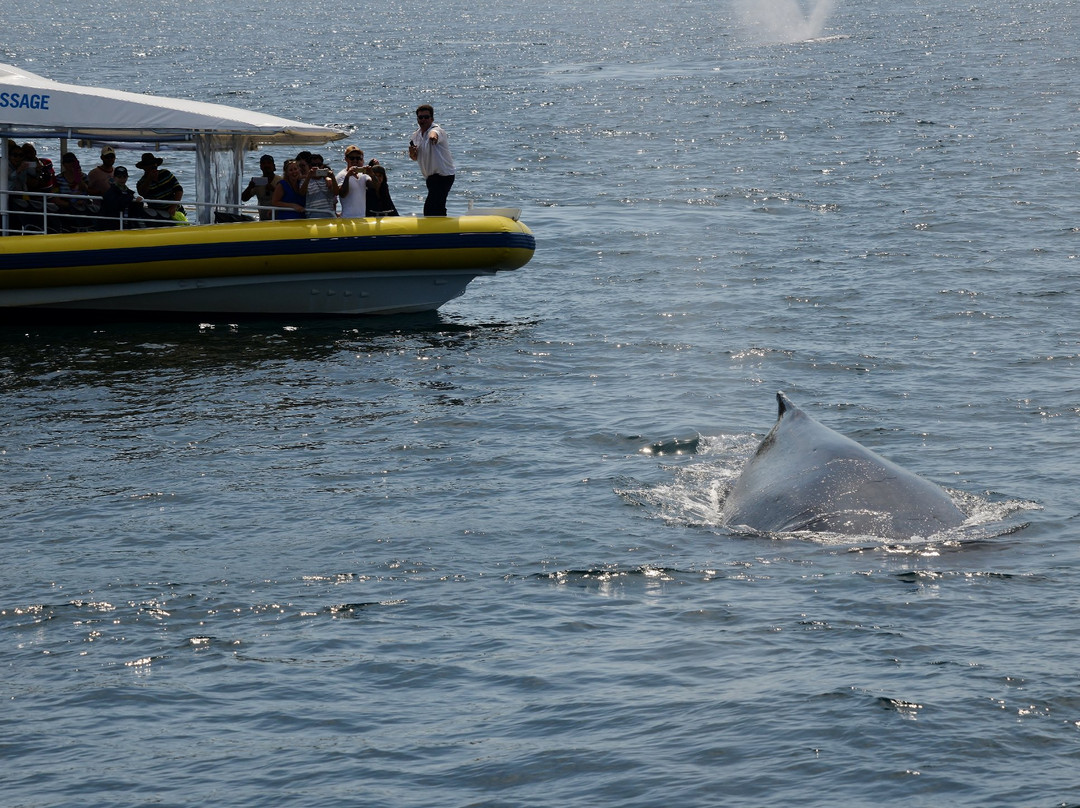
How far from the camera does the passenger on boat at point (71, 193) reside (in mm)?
19625

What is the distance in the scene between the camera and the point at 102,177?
19688mm

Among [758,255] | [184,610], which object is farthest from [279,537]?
[758,255]

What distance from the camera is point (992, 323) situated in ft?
64.9

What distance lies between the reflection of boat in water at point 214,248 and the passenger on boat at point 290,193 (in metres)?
0.47

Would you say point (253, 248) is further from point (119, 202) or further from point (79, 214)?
point (79, 214)

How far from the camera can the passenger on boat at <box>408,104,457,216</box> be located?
64.8ft

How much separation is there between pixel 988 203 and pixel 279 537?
20.3 metres

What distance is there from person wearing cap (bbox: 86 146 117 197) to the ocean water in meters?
1.74

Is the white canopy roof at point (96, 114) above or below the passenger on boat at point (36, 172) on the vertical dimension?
above

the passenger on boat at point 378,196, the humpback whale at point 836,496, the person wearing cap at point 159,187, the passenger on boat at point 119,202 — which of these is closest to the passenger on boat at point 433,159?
the passenger on boat at point 378,196

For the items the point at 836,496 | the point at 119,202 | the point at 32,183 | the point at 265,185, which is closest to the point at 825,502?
the point at 836,496

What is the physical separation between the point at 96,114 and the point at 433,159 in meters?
4.08

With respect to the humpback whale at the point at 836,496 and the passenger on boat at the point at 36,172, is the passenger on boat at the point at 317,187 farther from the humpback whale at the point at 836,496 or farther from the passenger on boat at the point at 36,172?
the humpback whale at the point at 836,496

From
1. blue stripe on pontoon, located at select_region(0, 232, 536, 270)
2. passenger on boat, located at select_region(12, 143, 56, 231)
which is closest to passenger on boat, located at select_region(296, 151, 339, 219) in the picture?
blue stripe on pontoon, located at select_region(0, 232, 536, 270)
